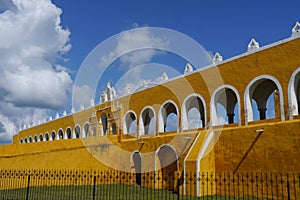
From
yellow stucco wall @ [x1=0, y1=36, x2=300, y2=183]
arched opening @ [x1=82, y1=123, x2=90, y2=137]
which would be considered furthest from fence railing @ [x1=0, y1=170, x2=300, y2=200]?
arched opening @ [x1=82, y1=123, x2=90, y2=137]

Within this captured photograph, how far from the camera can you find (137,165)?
1762 cm

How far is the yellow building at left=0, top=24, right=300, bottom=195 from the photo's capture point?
1104 centimetres

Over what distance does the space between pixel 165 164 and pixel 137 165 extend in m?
2.58

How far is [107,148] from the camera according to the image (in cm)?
1731

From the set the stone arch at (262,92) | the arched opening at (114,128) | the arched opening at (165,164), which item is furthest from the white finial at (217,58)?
the arched opening at (114,128)

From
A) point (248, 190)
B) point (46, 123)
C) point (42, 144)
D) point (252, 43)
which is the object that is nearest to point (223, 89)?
point (252, 43)

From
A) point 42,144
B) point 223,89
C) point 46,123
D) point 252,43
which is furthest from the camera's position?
point 46,123

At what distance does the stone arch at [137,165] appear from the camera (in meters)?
17.1

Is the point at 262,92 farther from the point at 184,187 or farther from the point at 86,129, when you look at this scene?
the point at 86,129

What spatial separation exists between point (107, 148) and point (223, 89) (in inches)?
288

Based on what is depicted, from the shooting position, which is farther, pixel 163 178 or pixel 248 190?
pixel 163 178

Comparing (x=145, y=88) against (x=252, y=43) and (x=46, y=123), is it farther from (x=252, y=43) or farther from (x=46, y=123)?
(x=46, y=123)

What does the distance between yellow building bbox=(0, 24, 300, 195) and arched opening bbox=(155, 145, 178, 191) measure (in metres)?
0.05

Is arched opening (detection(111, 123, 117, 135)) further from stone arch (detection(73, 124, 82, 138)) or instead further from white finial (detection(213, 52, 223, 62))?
white finial (detection(213, 52, 223, 62))
